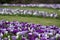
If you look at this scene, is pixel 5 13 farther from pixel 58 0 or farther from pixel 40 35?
pixel 58 0

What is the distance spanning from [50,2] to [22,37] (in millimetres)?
18888

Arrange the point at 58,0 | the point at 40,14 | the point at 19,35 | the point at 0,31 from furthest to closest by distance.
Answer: the point at 58,0, the point at 40,14, the point at 0,31, the point at 19,35

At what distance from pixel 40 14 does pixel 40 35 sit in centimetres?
811

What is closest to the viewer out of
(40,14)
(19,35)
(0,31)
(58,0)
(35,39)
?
(35,39)

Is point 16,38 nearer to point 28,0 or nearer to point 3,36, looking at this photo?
point 3,36

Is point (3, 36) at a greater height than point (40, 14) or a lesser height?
greater

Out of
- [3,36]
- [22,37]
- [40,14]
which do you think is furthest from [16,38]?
[40,14]

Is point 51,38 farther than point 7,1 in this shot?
No

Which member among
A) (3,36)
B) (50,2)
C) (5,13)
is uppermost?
(3,36)

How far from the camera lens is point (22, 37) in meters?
4.80

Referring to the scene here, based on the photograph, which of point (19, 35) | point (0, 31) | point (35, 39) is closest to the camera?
point (35, 39)

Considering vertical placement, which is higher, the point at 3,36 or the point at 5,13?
the point at 3,36

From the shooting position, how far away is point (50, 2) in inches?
921

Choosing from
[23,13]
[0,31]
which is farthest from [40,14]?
[0,31]
